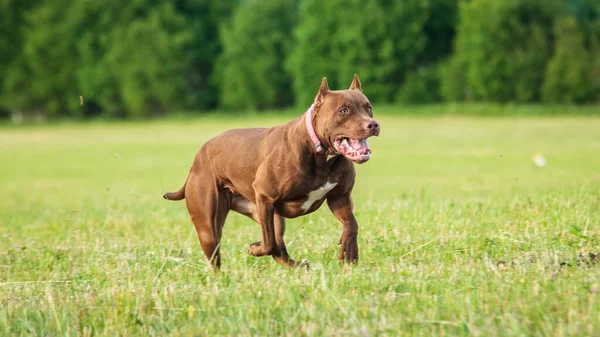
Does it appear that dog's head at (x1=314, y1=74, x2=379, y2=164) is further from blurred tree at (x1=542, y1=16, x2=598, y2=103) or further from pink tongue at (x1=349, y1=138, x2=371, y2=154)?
blurred tree at (x1=542, y1=16, x2=598, y2=103)

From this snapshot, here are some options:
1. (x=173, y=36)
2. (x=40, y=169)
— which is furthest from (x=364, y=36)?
(x=40, y=169)

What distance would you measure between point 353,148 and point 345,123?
0.20 meters

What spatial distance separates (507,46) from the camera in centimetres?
7288

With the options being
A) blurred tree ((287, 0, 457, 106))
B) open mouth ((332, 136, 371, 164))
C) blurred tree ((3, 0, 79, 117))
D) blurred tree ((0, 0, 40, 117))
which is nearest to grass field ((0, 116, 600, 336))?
open mouth ((332, 136, 371, 164))

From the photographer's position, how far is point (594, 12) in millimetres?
82312

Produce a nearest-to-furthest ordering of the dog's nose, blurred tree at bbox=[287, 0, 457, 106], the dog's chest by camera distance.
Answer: the dog's nose, the dog's chest, blurred tree at bbox=[287, 0, 457, 106]

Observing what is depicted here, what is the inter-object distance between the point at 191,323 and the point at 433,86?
7523cm

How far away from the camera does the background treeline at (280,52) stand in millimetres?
71812

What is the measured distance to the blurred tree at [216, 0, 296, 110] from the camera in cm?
8262

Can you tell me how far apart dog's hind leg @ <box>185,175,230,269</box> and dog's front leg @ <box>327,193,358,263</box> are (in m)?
1.17

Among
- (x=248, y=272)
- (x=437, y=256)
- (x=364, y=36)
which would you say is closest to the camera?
(x=248, y=272)

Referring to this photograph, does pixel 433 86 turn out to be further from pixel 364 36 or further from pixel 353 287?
pixel 353 287

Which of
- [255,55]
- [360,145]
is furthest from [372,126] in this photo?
[255,55]

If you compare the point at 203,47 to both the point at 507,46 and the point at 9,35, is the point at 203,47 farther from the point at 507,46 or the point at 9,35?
the point at 507,46
